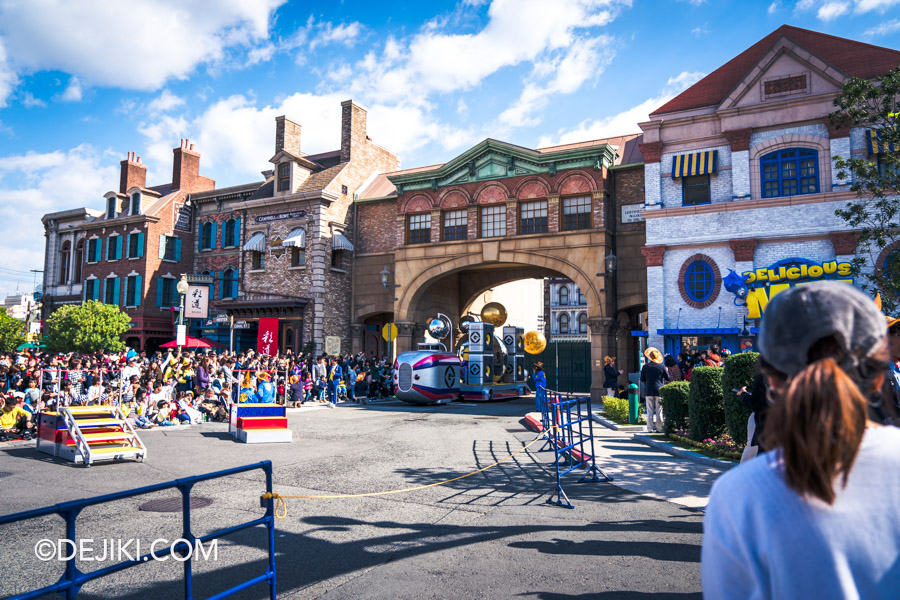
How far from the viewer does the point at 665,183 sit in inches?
929

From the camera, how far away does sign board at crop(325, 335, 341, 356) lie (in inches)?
1215

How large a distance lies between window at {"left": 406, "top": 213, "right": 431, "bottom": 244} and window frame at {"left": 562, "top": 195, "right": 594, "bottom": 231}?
697 centimetres

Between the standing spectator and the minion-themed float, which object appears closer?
the standing spectator

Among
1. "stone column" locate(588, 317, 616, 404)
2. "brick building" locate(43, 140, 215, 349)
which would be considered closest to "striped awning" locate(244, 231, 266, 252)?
"brick building" locate(43, 140, 215, 349)

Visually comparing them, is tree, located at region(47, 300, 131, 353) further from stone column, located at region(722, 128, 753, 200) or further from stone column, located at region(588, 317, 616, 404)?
stone column, located at region(722, 128, 753, 200)

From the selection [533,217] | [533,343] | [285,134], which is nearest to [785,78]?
[533,217]

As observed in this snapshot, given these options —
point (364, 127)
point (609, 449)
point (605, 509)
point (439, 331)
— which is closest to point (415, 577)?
point (605, 509)

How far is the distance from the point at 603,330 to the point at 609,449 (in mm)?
14079

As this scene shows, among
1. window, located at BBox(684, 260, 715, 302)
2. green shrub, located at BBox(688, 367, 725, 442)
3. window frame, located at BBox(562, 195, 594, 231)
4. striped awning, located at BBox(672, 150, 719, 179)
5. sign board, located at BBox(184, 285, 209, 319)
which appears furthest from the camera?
sign board, located at BBox(184, 285, 209, 319)

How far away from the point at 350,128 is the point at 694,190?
1902 cm

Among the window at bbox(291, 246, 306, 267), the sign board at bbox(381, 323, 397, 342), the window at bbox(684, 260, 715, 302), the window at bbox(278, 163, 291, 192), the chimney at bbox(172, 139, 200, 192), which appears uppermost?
the chimney at bbox(172, 139, 200, 192)

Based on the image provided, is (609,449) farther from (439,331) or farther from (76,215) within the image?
(76,215)

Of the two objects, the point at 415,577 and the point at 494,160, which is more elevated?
the point at 494,160

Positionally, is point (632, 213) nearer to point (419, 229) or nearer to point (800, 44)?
point (800, 44)
